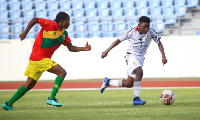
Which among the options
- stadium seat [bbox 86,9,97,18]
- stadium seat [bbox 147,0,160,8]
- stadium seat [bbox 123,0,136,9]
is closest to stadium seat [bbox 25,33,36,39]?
stadium seat [bbox 86,9,97,18]

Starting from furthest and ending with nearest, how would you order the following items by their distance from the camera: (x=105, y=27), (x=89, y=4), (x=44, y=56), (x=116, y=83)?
(x=89, y=4), (x=105, y=27), (x=116, y=83), (x=44, y=56)

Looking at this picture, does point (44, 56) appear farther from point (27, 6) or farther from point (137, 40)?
point (27, 6)

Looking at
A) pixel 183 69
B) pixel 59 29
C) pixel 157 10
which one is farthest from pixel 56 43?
pixel 157 10

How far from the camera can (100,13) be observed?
22938 mm

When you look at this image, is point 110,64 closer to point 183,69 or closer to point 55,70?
point 183,69

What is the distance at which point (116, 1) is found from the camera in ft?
75.7

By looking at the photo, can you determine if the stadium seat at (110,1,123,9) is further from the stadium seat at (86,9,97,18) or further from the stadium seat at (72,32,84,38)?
the stadium seat at (72,32,84,38)

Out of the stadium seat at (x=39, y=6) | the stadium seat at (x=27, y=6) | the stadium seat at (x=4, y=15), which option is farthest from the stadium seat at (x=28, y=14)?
the stadium seat at (x=4, y=15)

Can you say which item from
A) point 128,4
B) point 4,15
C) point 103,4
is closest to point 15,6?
point 4,15

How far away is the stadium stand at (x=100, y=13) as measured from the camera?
70.2 ft

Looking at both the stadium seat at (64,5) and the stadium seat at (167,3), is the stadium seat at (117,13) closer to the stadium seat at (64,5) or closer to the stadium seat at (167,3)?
the stadium seat at (167,3)

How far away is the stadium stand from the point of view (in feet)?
70.2

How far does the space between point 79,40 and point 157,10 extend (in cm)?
560

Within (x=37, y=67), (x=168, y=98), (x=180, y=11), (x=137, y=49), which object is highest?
(x=180, y=11)
